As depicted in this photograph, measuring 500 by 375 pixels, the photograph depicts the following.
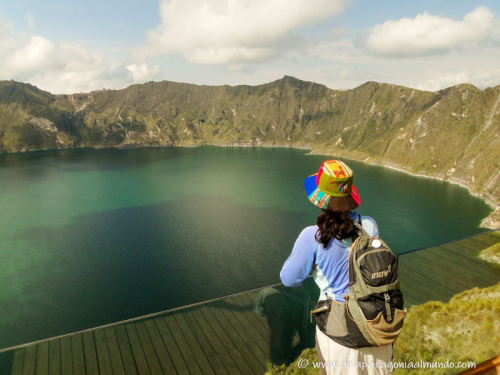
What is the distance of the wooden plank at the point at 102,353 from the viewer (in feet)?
11.2

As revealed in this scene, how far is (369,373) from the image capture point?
2.46 m

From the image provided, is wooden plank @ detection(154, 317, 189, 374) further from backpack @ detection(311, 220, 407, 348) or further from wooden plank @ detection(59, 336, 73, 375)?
backpack @ detection(311, 220, 407, 348)

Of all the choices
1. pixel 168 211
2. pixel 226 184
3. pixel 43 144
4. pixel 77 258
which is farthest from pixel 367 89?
pixel 43 144

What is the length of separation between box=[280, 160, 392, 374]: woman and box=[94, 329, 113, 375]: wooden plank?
7.50 feet

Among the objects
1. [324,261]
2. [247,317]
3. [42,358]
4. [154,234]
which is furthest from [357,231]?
[154,234]

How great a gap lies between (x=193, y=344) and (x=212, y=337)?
24cm

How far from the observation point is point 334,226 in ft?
7.50

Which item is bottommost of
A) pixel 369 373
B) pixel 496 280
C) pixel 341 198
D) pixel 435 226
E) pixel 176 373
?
pixel 435 226

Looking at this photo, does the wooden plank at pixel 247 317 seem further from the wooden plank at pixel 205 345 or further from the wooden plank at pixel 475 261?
the wooden plank at pixel 475 261

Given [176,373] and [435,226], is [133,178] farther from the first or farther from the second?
[176,373]

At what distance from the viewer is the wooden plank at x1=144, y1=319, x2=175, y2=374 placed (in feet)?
12.2

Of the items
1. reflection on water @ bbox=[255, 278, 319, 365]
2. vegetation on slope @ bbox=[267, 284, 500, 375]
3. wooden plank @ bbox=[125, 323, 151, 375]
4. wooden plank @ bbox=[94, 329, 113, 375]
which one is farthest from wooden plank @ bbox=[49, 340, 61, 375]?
vegetation on slope @ bbox=[267, 284, 500, 375]

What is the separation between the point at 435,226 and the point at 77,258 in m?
48.7

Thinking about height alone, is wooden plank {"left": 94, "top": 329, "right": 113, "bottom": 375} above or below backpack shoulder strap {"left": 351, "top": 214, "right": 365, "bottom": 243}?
below
